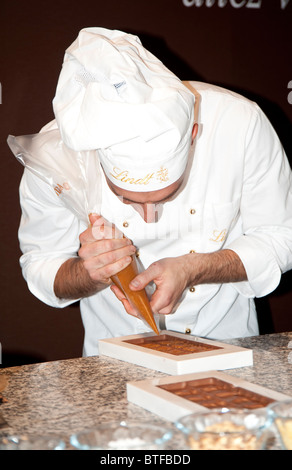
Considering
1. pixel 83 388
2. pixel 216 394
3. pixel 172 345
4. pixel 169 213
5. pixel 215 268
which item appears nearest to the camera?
pixel 216 394

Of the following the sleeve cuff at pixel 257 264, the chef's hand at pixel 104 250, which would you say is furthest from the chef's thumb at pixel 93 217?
the sleeve cuff at pixel 257 264

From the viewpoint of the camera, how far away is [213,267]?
1555mm

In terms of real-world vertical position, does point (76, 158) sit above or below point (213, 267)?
above

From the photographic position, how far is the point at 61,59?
2.64 meters

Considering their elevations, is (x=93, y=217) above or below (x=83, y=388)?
above

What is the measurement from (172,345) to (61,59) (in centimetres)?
169

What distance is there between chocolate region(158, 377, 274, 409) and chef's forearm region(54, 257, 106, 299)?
1.82 feet

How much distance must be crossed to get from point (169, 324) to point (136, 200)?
0.47 m

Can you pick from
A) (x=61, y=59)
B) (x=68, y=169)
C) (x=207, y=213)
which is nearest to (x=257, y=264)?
(x=207, y=213)

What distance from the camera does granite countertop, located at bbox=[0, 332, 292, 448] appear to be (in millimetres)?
985

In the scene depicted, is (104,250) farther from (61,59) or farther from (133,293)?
(61,59)
